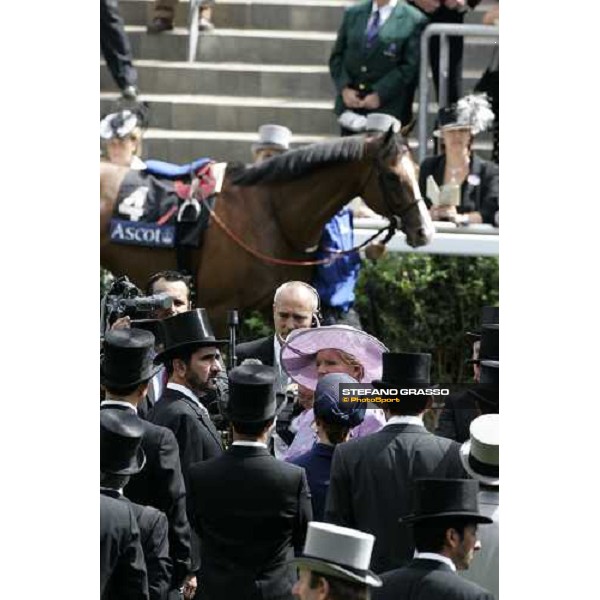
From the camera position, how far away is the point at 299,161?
12.1m

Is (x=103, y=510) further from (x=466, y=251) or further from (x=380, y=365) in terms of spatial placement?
(x=466, y=251)

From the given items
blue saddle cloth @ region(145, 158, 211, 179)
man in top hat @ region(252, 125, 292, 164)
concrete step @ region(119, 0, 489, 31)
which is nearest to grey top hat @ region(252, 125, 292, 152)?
man in top hat @ region(252, 125, 292, 164)

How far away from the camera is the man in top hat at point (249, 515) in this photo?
25.2 feet

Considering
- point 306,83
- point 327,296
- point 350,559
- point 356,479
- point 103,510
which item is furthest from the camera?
point 306,83

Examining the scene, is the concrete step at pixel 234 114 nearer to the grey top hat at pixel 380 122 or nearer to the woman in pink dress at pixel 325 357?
the grey top hat at pixel 380 122

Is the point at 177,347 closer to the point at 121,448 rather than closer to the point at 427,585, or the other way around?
the point at 121,448

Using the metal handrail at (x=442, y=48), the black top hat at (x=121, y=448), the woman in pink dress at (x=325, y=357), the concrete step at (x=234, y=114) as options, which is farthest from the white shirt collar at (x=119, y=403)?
the concrete step at (x=234, y=114)

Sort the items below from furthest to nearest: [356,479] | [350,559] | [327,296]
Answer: [327,296] → [356,479] → [350,559]

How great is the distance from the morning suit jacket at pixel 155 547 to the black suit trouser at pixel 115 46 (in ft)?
20.2

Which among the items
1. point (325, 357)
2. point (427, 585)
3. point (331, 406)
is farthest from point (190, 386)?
point (427, 585)

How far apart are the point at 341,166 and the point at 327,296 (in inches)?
31.0
